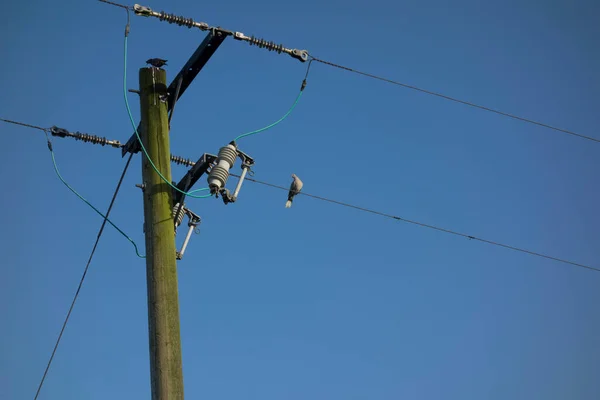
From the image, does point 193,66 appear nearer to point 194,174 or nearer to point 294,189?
point 194,174

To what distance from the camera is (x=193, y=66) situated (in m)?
7.58

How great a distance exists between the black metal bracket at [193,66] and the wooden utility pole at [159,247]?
0.27ft

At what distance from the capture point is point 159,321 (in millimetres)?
6738

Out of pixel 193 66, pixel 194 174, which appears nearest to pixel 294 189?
pixel 194 174

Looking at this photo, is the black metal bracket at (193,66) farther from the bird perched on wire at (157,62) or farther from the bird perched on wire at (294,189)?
the bird perched on wire at (294,189)

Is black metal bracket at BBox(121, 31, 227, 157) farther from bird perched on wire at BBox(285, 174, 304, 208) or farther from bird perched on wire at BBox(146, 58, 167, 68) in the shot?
bird perched on wire at BBox(285, 174, 304, 208)

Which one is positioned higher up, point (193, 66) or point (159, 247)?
point (193, 66)

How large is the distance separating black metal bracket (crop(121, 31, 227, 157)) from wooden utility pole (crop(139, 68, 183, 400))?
8 cm

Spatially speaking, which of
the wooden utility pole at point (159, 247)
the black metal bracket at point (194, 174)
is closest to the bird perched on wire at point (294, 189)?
the black metal bracket at point (194, 174)

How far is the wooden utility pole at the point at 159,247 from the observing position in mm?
6606

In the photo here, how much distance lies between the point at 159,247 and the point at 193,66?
169cm

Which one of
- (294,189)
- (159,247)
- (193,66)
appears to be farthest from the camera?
(294,189)

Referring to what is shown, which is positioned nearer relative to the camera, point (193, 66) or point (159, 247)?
point (159, 247)

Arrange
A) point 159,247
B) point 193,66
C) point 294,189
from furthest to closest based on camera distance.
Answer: point 294,189, point 193,66, point 159,247
